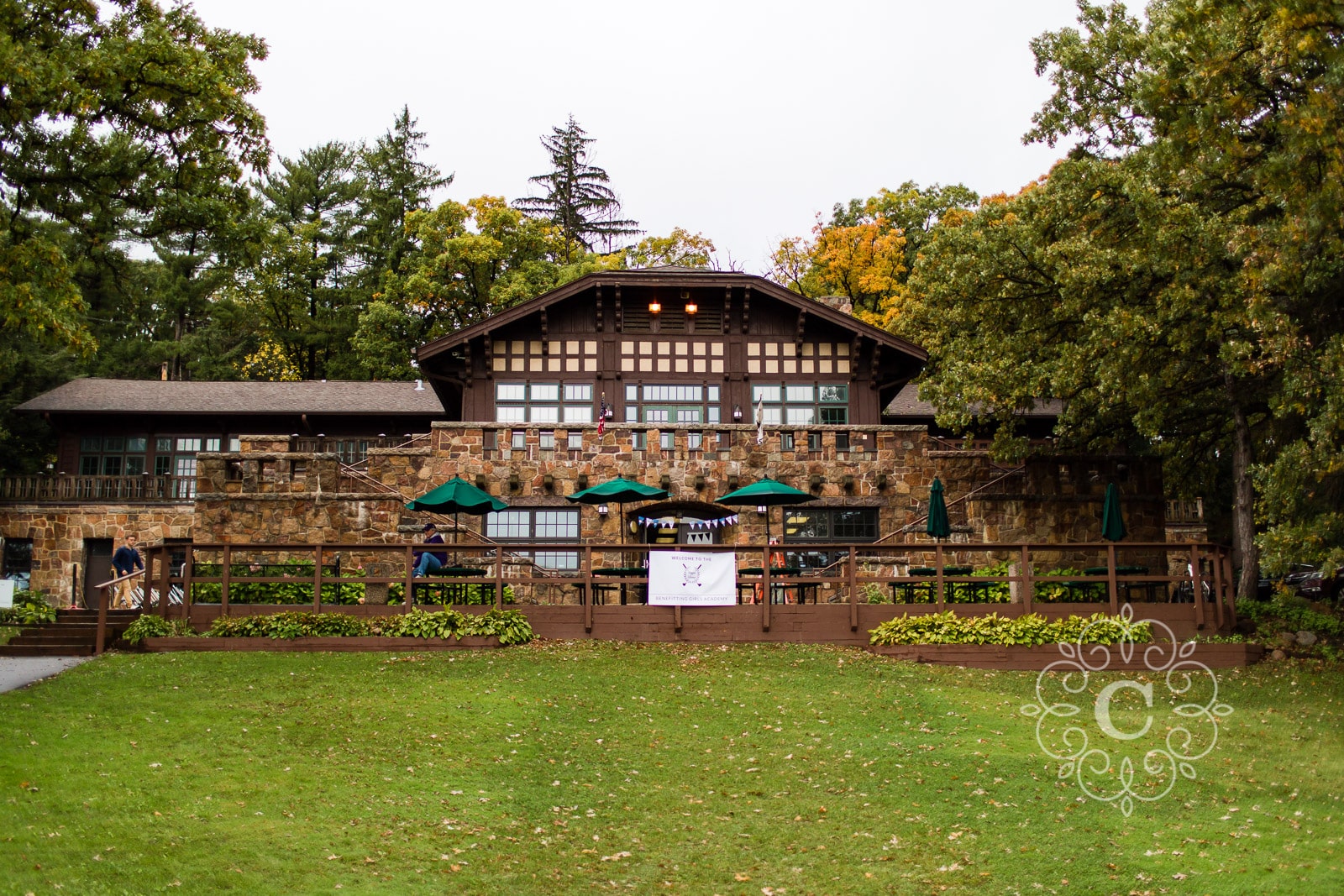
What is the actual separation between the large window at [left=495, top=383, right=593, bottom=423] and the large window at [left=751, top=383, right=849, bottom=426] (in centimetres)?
418

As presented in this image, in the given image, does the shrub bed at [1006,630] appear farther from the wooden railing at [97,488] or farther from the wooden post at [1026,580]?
the wooden railing at [97,488]

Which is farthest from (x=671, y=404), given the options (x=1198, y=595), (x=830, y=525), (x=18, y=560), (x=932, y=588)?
(x=18, y=560)

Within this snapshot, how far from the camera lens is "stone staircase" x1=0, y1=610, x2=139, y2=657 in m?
18.3

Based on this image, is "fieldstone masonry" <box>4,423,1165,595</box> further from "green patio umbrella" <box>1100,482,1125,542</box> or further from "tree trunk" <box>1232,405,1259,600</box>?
"green patio umbrella" <box>1100,482,1125,542</box>

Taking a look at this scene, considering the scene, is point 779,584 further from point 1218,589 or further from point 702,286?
point 702,286

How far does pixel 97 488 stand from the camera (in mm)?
35656

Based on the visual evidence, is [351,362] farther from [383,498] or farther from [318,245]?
[383,498]

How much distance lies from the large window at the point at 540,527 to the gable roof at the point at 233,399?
9.54m

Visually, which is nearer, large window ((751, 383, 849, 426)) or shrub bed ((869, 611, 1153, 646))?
shrub bed ((869, 611, 1153, 646))

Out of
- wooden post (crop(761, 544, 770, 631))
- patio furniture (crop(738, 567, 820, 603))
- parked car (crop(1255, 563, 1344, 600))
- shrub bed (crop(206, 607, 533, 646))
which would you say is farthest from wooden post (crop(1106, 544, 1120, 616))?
shrub bed (crop(206, 607, 533, 646))

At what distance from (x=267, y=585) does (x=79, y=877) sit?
13.2 metres

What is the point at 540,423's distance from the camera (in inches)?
1093

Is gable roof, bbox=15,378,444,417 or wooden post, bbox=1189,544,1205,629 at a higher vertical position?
gable roof, bbox=15,378,444,417

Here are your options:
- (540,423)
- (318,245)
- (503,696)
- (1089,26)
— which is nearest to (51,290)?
(503,696)
